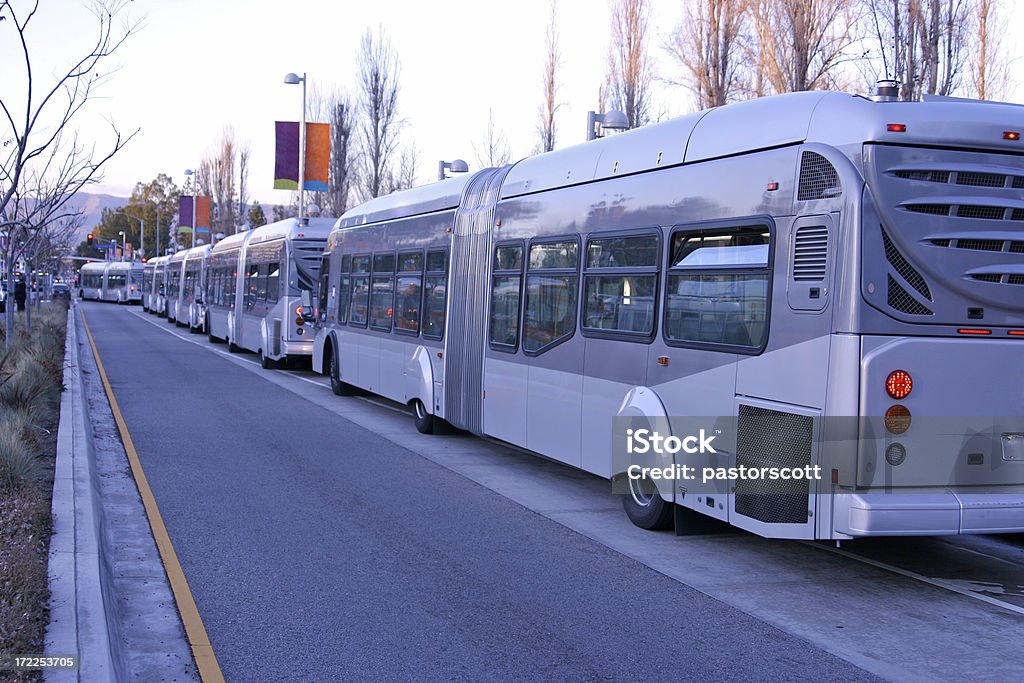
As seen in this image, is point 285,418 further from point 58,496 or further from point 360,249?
point 58,496

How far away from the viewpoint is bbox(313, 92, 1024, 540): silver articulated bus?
21.1 feet

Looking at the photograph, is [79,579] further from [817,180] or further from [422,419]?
[422,419]

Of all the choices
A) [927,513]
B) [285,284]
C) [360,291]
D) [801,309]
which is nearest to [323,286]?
[360,291]

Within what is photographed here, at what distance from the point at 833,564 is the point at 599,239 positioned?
3521 mm

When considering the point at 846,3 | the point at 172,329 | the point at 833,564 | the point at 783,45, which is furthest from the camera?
the point at 172,329

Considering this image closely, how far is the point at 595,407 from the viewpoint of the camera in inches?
366

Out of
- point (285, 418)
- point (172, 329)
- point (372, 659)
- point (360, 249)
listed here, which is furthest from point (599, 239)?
point (172, 329)

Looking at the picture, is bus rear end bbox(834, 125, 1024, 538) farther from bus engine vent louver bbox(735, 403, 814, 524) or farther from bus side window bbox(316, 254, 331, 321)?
bus side window bbox(316, 254, 331, 321)

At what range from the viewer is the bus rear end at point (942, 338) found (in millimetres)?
6406

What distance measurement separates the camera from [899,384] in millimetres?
6445

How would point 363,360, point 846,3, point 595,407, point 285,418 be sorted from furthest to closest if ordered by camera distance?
point 846,3
point 363,360
point 285,418
point 595,407

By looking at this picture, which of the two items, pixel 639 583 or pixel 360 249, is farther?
pixel 360 249

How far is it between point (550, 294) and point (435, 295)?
3732mm

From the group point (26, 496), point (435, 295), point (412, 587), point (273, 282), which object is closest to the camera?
point (412, 587)
